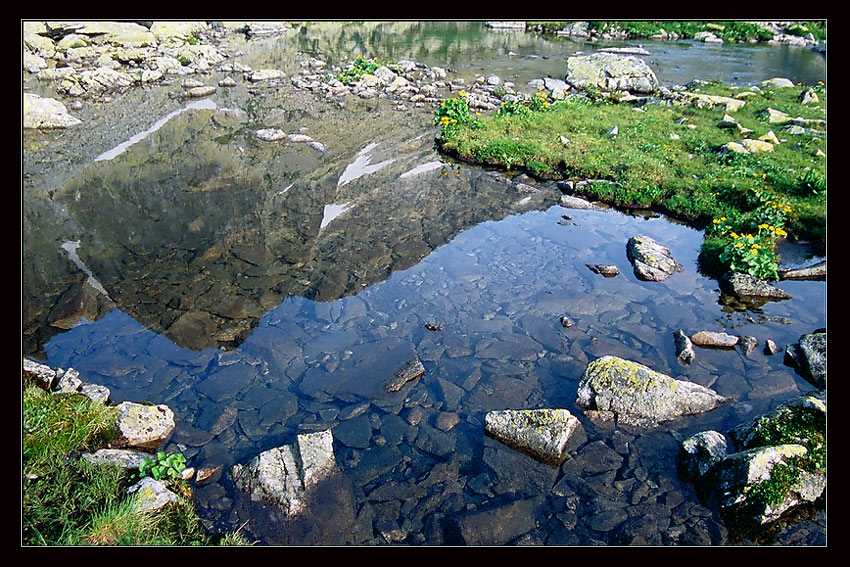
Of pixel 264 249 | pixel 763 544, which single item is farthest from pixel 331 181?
pixel 763 544

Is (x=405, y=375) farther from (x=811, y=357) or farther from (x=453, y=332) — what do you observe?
(x=811, y=357)

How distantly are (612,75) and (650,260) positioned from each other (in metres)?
22.4

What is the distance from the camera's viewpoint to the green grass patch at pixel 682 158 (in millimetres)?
15502

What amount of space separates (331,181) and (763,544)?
1680 cm

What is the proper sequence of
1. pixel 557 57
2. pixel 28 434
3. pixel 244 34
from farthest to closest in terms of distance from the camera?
pixel 244 34, pixel 557 57, pixel 28 434

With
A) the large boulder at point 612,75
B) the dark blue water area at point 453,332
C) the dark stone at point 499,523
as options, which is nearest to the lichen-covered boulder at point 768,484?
the dark stone at point 499,523

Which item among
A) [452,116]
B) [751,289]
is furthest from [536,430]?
[452,116]

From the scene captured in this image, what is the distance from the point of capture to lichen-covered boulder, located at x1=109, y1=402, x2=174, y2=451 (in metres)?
8.94

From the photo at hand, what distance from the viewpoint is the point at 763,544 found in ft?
24.2

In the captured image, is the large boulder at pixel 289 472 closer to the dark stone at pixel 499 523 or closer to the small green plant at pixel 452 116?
the dark stone at pixel 499 523

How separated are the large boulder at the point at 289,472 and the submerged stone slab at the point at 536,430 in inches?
110

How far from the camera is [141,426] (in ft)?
30.0

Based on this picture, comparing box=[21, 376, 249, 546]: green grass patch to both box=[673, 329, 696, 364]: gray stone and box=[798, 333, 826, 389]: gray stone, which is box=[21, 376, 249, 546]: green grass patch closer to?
box=[673, 329, 696, 364]: gray stone

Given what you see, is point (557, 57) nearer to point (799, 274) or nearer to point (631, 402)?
point (799, 274)
